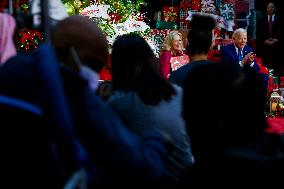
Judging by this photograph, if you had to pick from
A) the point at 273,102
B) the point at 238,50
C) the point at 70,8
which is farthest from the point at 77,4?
the point at 273,102

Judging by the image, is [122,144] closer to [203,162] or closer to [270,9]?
[203,162]

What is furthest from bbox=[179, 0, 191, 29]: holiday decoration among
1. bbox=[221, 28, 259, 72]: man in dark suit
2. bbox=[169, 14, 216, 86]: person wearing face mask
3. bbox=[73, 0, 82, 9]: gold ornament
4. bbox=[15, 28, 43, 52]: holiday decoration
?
bbox=[169, 14, 216, 86]: person wearing face mask

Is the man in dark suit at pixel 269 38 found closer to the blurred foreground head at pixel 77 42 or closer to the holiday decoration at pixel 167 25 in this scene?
the holiday decoration at pixel 167 25

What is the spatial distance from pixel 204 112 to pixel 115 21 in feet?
21.7

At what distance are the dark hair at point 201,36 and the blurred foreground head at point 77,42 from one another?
2182 millimetres

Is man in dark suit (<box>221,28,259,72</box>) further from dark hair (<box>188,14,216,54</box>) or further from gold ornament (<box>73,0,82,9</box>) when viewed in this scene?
dark hair (<box>188,14,216,54</box>)

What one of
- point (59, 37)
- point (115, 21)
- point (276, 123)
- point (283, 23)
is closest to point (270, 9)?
point (283, 23)

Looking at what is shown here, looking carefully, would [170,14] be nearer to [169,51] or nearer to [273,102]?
[273,102]

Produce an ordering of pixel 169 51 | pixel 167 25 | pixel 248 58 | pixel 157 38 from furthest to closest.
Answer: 1. pixel 167 25
2. pixel 157 38
3. pixel 248 58
4. pixel 169 51

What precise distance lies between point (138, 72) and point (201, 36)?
5.81 feet

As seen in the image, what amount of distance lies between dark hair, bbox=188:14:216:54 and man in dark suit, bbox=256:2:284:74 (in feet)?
30.3

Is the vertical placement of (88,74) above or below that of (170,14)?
below

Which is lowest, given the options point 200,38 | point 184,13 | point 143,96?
point 143,96

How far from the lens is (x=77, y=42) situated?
7.60 ft
